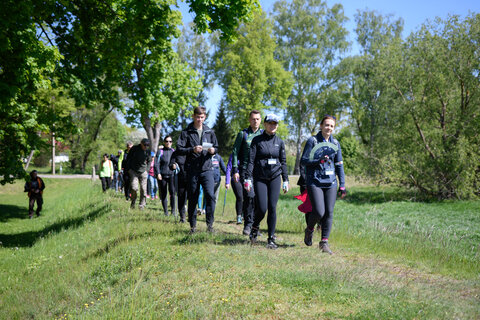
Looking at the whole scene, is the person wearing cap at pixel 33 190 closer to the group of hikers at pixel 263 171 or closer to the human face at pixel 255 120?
the group of hikers at pixel 263 171

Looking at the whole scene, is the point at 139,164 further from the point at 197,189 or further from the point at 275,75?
the point at 275,75

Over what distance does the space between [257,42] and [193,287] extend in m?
32.9

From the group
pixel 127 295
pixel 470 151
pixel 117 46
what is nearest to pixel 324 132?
pixel 127 295

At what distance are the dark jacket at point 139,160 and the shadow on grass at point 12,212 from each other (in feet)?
29.1

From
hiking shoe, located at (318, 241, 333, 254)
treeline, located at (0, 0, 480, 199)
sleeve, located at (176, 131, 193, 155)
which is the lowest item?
hiking shoe, located at (318, 241, 333, 254)

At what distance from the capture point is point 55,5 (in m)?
10.5

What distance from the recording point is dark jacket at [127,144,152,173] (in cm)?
1018

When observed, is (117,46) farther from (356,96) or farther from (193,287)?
(356,96)

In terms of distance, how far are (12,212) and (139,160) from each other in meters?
11.1

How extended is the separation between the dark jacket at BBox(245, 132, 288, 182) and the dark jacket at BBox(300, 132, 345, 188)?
438mm

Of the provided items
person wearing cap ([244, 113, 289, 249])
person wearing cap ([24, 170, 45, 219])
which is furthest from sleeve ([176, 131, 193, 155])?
person wearing cap ([24, 170, 45, 219])

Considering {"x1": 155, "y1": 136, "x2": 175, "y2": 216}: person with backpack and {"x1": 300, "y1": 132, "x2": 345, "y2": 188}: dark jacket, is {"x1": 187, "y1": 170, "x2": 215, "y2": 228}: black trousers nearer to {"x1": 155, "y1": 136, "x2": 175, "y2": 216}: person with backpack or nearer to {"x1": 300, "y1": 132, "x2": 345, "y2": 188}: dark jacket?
{"x1": 300, "y1": 132, "x2": 345, "y2": 188}: dark jacket

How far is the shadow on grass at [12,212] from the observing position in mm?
16328

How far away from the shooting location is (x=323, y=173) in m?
6.11
